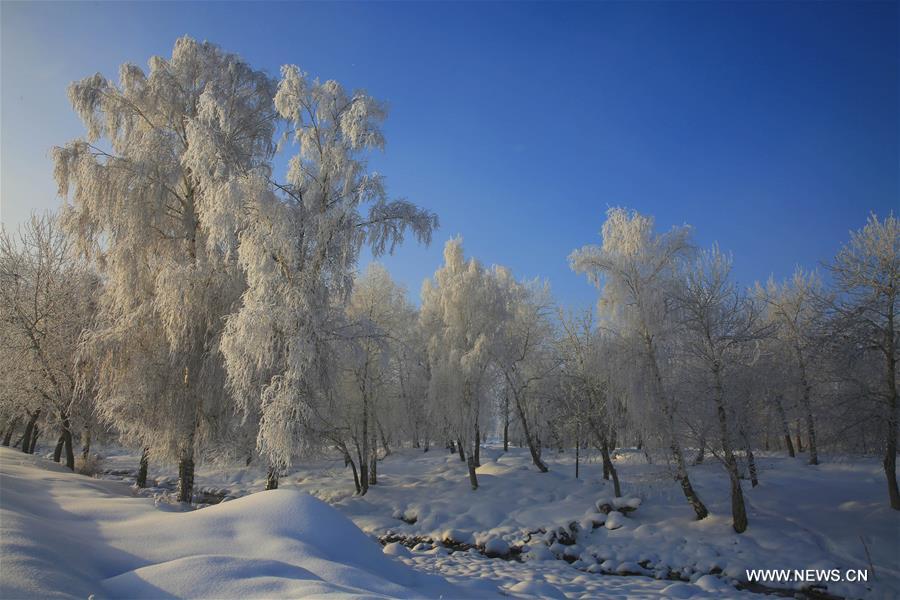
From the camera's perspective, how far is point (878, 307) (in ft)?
44.6

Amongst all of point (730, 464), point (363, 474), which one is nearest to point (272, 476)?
point (363, 474)

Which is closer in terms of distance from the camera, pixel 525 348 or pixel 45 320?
pixel 45 320

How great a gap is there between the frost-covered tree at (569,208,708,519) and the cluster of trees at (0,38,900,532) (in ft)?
0.21

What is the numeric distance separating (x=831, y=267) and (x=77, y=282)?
24.7 meters

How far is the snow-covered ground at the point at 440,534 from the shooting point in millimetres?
4578

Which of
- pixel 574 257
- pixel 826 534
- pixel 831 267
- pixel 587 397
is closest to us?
pixel 826 534

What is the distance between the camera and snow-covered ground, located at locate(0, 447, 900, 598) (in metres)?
4.58

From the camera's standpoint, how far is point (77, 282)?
16.5 metres

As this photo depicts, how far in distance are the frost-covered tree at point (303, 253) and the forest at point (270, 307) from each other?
0.17 feet

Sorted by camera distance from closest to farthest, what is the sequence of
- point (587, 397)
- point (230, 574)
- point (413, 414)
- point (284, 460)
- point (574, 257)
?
point (230, 574) → point (284, 460) → point (574, 257) → point (587, 397) → point (413, 414)

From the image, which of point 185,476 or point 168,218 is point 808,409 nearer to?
point 185,476

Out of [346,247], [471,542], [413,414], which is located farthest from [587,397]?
[346,247]

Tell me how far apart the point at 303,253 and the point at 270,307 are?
1.63 m

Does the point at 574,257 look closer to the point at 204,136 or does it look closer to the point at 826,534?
the point at 826,534
